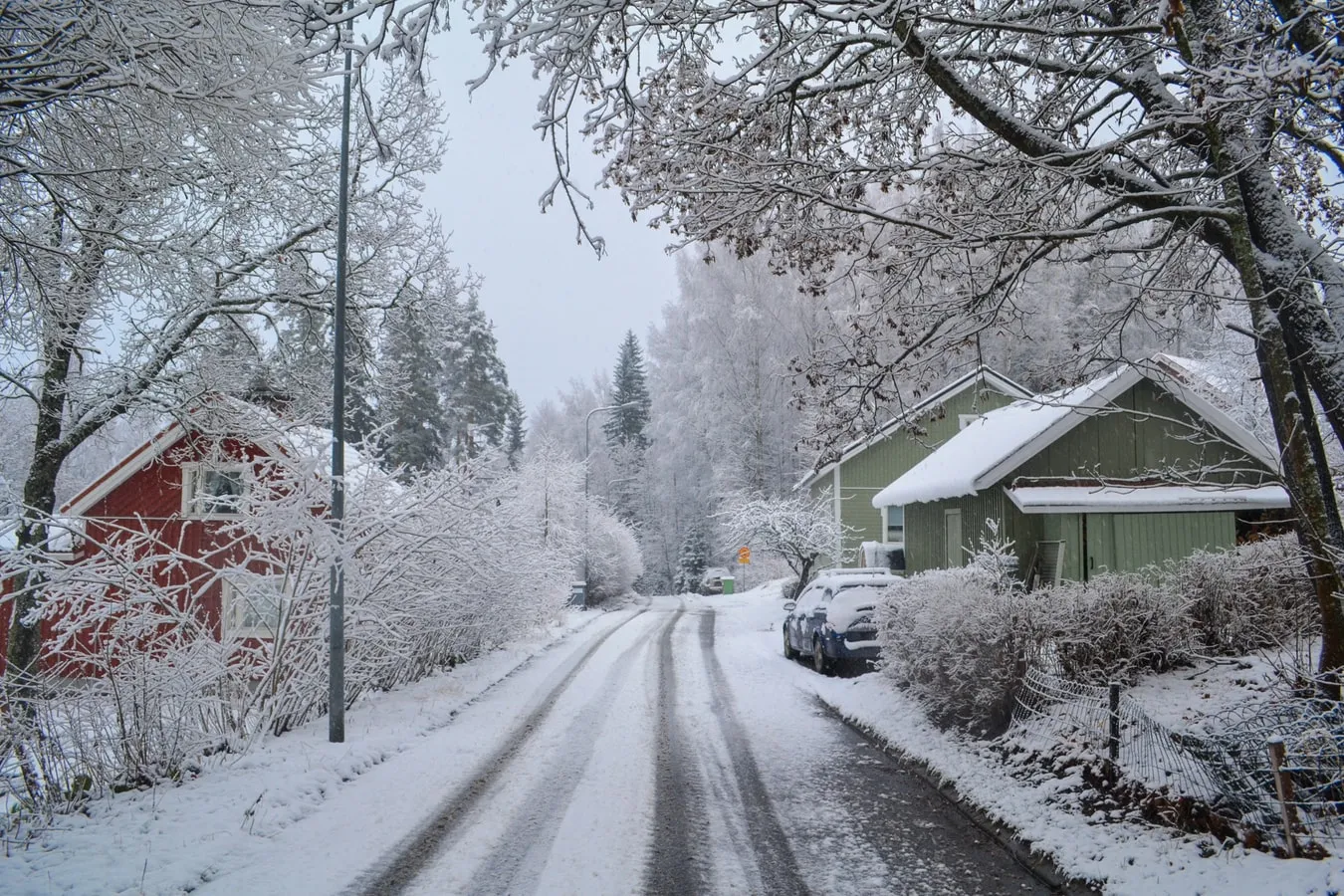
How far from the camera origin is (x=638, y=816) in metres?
6.97

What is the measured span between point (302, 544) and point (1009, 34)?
896 centimetres

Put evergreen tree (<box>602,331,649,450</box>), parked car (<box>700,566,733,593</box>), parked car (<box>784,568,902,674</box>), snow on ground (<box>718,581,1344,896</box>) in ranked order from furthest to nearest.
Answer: evergreen tree (<box>602,331,649,450</box>) → parked car (<box>700,566,733,593</box>) → parked car (<box>784,568,902,674</box>) → snow on ground (<box>718,581,1344,896</box>)

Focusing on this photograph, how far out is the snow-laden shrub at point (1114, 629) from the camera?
326 inches

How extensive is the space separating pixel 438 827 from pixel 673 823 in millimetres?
1936

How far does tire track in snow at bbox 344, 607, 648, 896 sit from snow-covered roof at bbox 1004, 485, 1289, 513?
873 centimetres

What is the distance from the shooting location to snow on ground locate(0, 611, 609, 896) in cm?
555

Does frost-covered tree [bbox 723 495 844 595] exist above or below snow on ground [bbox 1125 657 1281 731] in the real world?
above

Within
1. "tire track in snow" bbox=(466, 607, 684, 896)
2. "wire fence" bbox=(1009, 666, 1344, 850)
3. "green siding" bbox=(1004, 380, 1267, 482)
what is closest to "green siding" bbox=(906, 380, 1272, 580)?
"green siding" bbox=(1004, 380, 1267, 482)

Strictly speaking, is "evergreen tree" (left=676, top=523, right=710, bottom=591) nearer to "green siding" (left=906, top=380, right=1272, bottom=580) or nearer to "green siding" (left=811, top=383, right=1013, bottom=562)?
"green siding" (left=811, top=383, right=1013, bottom=562)

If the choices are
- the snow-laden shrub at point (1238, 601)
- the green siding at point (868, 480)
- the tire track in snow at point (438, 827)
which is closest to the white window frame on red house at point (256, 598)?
the tire track in snow at point (438, 827)

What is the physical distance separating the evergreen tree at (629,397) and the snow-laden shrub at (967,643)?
5158 cm

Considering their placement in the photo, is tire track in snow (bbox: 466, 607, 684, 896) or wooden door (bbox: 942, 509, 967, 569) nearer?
tire track in snow (bbox: 466, 607, 684, 896)

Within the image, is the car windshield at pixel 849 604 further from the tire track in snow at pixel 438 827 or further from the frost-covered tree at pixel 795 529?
the frost-covered tree at pixel 795 529

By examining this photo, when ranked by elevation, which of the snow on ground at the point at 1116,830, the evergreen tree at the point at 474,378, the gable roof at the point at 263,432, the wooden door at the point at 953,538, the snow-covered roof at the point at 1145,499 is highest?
the evergreen tree at the point at 474,378
